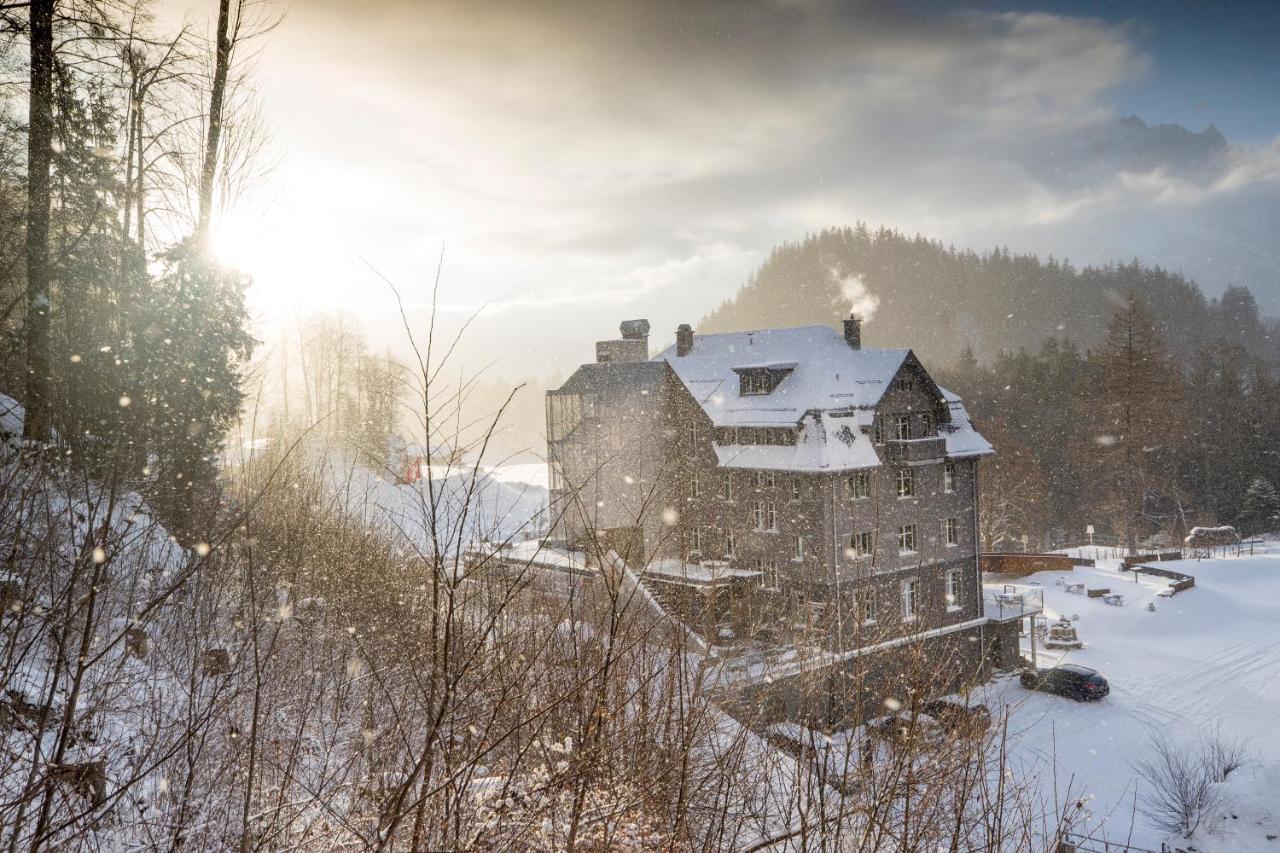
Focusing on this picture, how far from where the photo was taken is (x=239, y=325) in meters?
12.5

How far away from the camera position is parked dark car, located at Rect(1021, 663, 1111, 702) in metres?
20.3

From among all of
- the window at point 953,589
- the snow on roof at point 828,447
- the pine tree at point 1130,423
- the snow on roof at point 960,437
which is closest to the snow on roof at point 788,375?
the snow on roof at point 828,447

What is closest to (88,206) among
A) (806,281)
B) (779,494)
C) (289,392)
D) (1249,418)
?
(779,494)

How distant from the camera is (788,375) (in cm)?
2131

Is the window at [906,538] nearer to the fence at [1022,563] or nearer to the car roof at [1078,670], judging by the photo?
the car roof at [1078,670]

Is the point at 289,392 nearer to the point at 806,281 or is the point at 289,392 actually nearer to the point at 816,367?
the point at 816,367

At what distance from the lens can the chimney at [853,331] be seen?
22.0 m

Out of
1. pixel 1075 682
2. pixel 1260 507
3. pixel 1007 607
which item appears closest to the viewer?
pixel 1075 682

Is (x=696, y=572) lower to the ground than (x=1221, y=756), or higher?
higher

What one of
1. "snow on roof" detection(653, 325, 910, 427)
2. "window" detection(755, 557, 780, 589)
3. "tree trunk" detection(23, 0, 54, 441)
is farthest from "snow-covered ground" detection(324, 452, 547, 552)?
"snow on roof" detection(653, 325, 910, 427)

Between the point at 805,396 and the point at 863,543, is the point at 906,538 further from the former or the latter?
the point at 805,396

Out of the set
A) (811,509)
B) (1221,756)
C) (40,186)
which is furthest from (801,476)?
(40,186)

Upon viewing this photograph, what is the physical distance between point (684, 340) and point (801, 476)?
7725 millimetres

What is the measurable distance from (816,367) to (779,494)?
13.5ft
